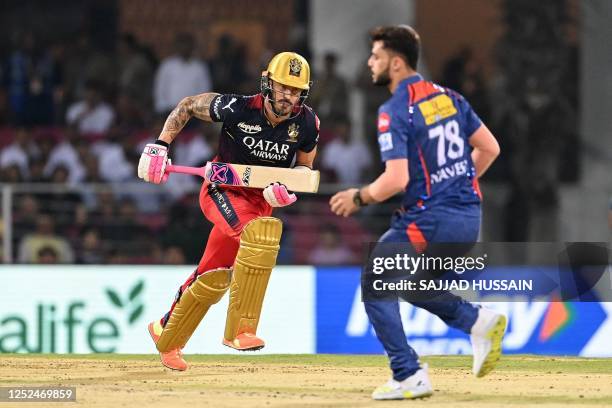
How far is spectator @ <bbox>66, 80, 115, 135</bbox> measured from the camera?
17.0 m

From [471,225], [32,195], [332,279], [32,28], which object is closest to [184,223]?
[32,195]

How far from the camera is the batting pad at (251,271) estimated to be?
909 centimetres

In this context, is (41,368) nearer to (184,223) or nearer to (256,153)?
(256,153)

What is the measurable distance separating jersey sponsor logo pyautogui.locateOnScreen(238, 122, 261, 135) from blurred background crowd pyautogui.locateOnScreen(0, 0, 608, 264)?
5.07m

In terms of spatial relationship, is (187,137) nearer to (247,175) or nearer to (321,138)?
(321,138)

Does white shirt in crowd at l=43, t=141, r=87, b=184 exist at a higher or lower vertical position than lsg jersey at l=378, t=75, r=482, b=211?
lower

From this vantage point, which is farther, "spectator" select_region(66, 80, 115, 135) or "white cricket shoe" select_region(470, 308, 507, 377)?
"spectator" select_region(66, 80, 115, 135)

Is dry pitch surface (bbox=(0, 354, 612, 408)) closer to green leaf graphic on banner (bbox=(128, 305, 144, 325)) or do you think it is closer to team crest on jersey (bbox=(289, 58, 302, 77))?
green leaf graphic on banner (bbox=(128, 305, 144, 325))

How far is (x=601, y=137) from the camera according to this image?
57.0 feet

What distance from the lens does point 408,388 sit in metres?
8.25

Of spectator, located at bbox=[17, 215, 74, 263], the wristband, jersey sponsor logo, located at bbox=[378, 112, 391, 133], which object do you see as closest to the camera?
the wristband

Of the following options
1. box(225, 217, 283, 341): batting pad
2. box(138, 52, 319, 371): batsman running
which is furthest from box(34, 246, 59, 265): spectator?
box(225, 217, 283, 341): batting pad

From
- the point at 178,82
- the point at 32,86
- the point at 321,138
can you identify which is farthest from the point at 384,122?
the point at 32,86

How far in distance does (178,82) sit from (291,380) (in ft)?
26.8
